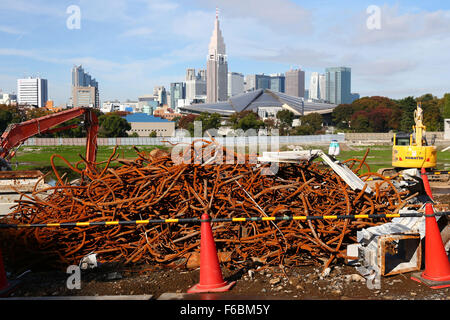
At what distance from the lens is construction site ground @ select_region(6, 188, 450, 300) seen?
431cm

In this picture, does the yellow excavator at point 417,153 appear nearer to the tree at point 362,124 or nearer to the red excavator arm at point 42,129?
the red excavator arm at point 42,129

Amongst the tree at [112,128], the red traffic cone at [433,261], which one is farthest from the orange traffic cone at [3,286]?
the tree at [112,128]

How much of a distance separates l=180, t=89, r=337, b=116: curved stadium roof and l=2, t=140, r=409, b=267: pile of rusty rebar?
125 metres

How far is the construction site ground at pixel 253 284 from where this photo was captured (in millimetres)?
4314

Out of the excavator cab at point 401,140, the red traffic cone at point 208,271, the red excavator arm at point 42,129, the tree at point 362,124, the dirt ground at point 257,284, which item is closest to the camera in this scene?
the dirt ground at point 257,284

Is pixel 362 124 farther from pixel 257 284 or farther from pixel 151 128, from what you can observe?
pixel 257 284

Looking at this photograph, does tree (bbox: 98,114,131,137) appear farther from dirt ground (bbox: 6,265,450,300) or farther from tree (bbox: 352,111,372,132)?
dirt ground (bbox: 6,265,450,300)

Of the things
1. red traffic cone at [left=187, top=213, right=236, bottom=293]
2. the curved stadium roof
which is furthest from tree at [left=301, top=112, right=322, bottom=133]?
red traffic cone at [left=187, top=213, right=236, bottom=293]

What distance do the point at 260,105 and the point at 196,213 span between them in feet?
423

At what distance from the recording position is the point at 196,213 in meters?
5.84

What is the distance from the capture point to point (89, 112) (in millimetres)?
13977

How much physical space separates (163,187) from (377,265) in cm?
302

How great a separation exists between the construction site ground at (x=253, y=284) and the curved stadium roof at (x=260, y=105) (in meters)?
127
